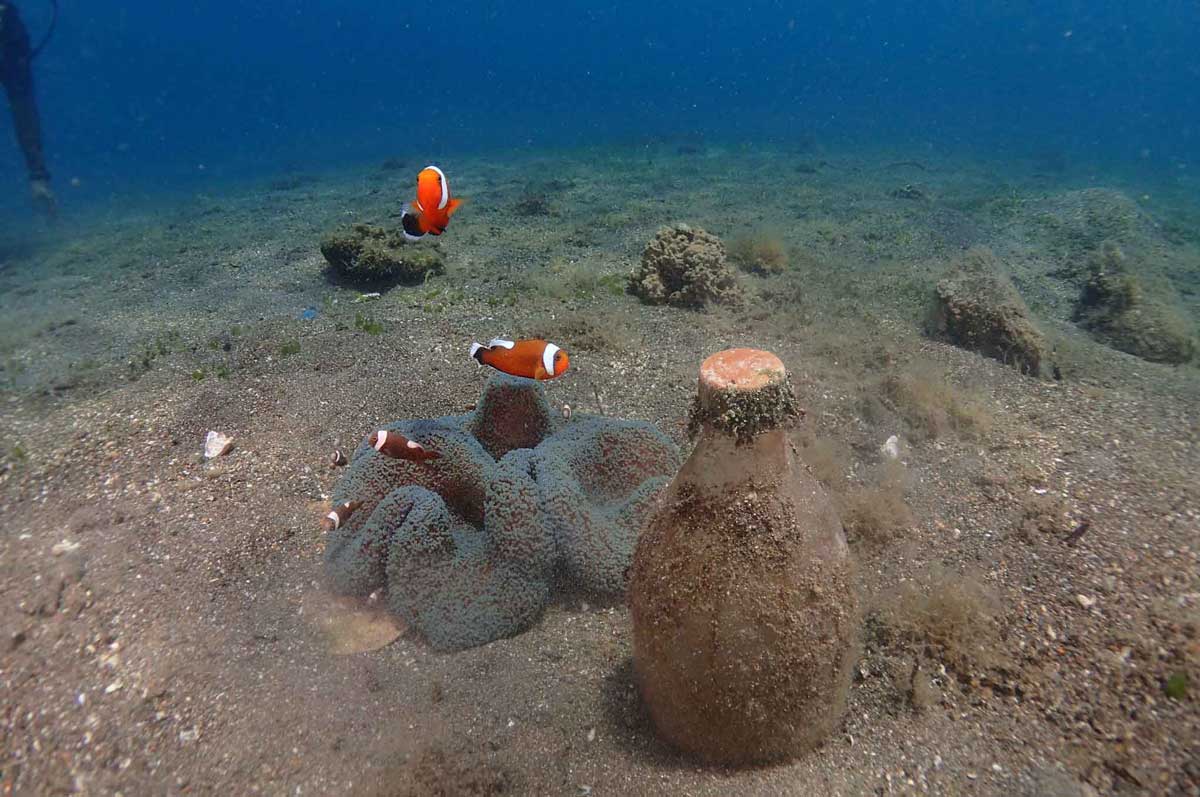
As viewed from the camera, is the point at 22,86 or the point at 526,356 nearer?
the point at 526,356

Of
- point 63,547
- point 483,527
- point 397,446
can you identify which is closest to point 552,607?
point 483,527

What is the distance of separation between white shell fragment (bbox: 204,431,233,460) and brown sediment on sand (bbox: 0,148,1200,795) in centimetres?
9

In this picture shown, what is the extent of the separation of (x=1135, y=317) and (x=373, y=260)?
33.0 ft

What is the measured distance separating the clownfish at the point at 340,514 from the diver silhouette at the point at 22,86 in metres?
19.4

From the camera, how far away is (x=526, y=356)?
3592 mm

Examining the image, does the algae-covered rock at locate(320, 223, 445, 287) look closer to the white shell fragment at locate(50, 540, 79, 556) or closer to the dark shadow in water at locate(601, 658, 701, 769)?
the white shell fragment at locate(50, 540, 79, 556)

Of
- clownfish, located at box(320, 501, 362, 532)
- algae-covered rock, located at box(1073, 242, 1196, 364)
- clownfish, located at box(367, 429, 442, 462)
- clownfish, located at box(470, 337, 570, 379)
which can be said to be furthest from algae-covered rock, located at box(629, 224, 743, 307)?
clownfish, located at box(320, 501, 362, 532)

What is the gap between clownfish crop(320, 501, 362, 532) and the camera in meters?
3.91

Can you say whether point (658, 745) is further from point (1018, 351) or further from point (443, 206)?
point (1018, 351)

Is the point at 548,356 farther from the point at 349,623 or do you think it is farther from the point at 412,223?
the point at 349,623

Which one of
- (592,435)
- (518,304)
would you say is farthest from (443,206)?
(518,304)

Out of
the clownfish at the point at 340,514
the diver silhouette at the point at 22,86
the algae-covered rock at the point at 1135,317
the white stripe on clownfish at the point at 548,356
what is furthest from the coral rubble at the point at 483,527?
the diver silhouette at the point at 22,86

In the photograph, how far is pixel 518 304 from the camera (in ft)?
24.9

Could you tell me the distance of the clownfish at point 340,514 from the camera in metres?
3.91
